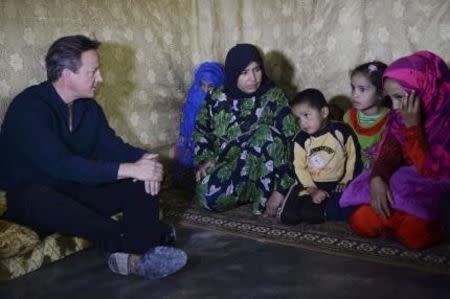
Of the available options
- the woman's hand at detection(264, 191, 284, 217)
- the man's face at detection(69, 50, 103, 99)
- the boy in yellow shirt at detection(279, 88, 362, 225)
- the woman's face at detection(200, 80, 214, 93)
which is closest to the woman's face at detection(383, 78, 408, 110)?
the boy in yellow shirt at detection(279, 88, 362, 225)

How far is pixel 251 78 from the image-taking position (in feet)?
9.82

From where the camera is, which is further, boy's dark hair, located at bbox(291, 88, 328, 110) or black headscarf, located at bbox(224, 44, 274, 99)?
black headscarf, located at bbox(224, 44, 274, 99)

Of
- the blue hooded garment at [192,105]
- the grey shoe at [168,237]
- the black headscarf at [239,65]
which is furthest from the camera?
the blue hooded garment at [192,105]

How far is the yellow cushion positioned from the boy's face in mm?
1522

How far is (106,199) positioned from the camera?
2.48 m

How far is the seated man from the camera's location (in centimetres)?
221

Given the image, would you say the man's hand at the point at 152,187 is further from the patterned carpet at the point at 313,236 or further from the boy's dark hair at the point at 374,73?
the boy's dark hair at the point at 374,73

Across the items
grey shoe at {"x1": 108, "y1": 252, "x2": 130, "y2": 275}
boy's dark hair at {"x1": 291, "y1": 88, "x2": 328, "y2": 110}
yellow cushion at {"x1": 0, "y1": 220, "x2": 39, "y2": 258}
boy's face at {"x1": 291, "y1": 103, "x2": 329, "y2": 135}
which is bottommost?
grey shoe at {"x1": 108, "y1": 252, "x2": 130, "y2": 275}

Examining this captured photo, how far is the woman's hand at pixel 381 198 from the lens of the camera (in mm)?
2383

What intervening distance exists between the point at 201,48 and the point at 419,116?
216 centimetres

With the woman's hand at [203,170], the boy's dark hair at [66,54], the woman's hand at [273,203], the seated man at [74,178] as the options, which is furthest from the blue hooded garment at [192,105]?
the boy's dark hair at [66,54]

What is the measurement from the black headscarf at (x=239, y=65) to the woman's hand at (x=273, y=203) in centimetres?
65

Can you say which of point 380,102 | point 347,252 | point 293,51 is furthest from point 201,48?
point 347,252

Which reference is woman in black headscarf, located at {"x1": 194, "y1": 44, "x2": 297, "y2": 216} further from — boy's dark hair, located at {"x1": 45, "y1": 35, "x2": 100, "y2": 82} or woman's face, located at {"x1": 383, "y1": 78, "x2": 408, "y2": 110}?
boy's dark hair, located at {"x1": 45, "y1": 35, "x2": 100, "y2": 82}
